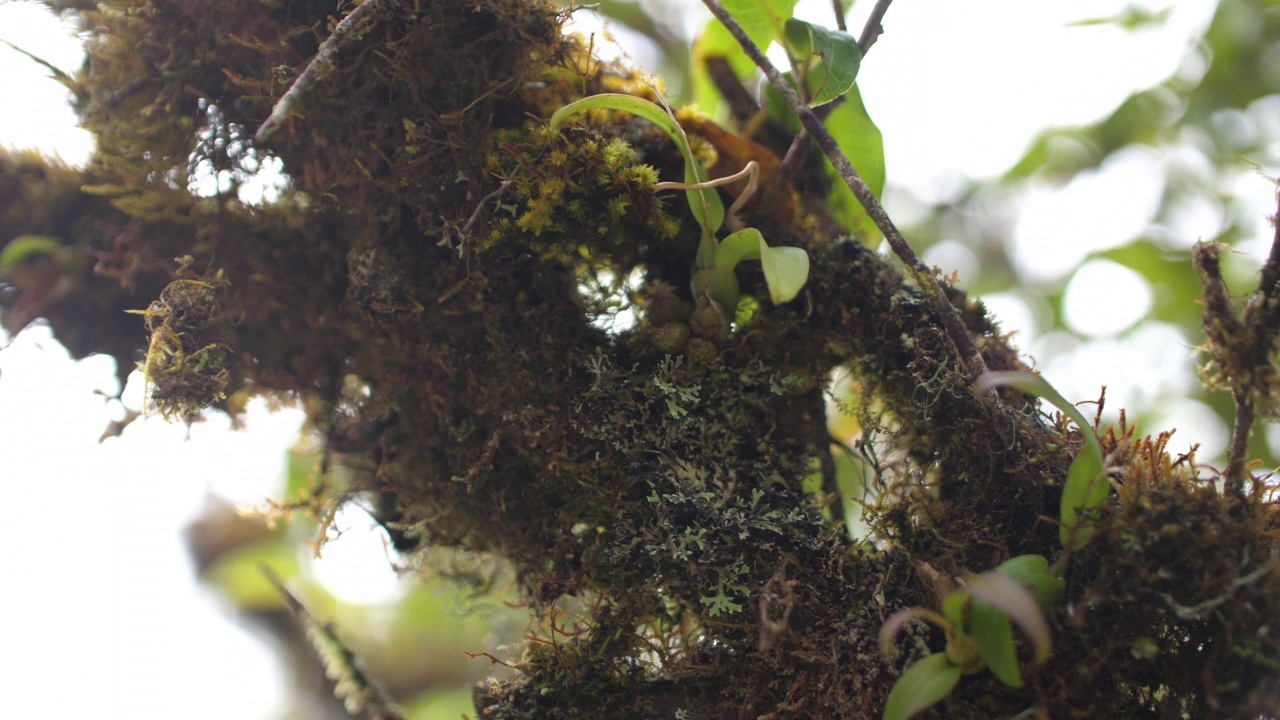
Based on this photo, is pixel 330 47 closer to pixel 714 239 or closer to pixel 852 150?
pixel 714 239

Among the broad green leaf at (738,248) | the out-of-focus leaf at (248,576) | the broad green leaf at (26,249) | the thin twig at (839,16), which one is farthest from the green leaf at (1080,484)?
the out-of-focus leaf at (248,576)

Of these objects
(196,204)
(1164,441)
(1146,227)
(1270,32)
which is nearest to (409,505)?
(196,204)

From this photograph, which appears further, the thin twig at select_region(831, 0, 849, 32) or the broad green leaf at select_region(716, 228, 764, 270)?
the thin twig at select_region(831, 0, 849, 32)

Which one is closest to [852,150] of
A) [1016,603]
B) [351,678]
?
[1016,603]

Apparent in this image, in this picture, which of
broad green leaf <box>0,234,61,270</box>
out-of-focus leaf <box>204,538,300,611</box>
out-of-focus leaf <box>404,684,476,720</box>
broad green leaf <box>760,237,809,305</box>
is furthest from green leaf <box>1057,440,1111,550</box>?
out-of-focus leaf <box>204,538,300,611</box>

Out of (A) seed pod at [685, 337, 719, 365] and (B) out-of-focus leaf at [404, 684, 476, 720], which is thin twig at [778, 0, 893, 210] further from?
(B) out-of-focus leaf at [404, 684, 476, 720]

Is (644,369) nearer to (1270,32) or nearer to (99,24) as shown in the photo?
(99,24)
